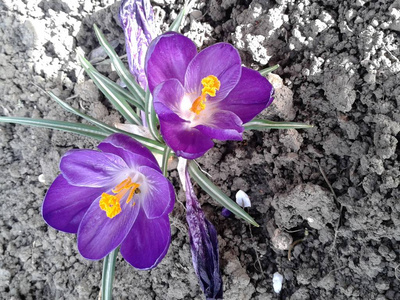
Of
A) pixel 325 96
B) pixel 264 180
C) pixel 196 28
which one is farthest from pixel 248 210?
pixel 196 28

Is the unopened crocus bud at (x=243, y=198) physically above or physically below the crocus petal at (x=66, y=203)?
below

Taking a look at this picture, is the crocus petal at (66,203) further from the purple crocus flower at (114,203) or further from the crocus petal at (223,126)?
the crocus petal at (223,126)

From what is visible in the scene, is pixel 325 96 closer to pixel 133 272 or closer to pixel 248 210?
pixel 248 210

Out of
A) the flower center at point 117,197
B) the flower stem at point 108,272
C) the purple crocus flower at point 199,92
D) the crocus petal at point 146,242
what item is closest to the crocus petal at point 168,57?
the purple crocus flower at point 199,92

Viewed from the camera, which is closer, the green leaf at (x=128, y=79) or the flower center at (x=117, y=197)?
the flower center at (x=117, y=197)

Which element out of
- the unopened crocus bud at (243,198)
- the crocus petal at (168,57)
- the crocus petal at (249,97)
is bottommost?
the unopened crocus bud at (243,198)

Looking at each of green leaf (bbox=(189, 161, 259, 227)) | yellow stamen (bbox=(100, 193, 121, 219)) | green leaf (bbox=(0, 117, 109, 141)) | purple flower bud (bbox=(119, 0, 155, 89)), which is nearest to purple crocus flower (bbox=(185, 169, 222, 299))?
green leaf (bbox=(189, 161, 259, 227))
